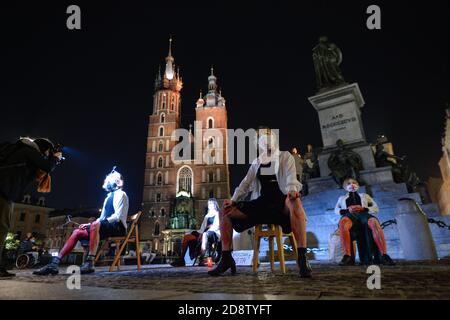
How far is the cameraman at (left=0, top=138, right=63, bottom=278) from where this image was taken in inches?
156

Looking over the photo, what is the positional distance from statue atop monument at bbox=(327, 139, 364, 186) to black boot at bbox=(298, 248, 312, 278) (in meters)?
6.29

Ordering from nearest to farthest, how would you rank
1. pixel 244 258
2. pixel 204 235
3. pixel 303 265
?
pixel 303 265, pixel 244 258, pixel 204 235

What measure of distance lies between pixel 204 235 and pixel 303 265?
4822 mm

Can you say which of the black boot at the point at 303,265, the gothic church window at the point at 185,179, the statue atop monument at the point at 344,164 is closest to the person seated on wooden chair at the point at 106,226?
the black boot at the point at 303,265

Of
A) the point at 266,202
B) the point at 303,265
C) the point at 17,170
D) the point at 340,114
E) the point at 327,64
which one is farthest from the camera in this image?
the point at 327,64

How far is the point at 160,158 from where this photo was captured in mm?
56656

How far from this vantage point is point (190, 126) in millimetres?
63281

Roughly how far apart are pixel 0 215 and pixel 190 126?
6019cm

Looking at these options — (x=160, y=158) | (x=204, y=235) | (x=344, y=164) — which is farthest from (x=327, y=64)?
(x=160, y=158)

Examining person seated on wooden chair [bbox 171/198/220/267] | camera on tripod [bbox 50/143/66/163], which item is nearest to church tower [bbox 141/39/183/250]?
person seated on wooden chair [bbox 171/198/220/267]

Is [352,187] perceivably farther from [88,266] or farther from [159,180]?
[159,180]
